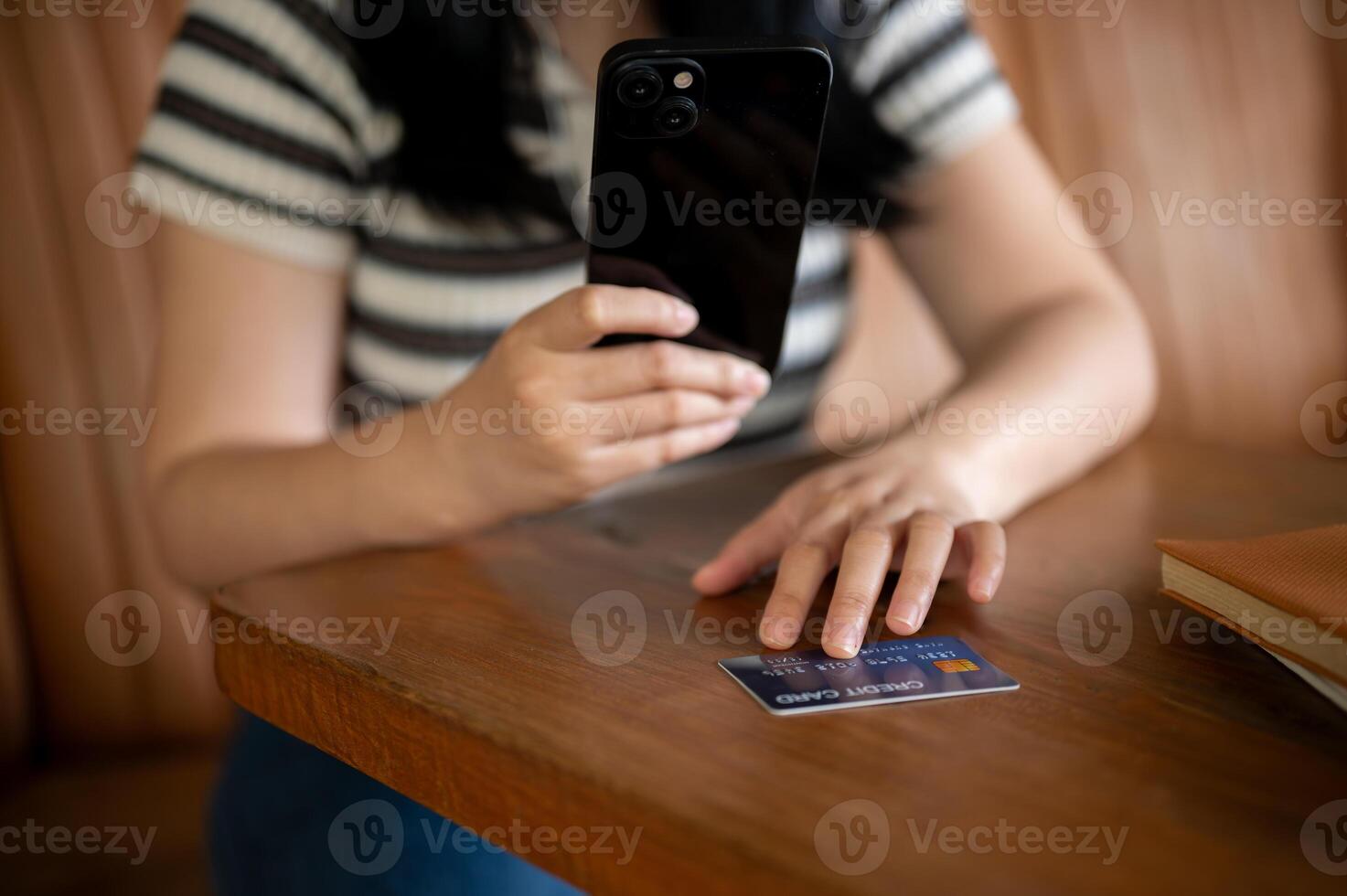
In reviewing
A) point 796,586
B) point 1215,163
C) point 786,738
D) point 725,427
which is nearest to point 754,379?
point 725,427

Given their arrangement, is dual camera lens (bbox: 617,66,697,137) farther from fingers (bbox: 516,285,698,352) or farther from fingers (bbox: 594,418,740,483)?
fingers (bbox: 594,418,740,483)

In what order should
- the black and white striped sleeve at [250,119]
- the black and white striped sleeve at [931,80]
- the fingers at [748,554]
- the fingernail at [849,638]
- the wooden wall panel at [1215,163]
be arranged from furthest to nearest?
1. the wooden wall panel at [1215,163]
2. the black and white striped sleeve at [931,80]
3. the black and white striped sleeve at [250,119]
4. the fingers at [748,554]
5. the fingernail at [849,638]

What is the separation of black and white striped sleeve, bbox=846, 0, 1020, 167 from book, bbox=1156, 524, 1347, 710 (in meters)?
0.55

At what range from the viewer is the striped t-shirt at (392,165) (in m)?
0.82

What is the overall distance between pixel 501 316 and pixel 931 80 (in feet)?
1.42

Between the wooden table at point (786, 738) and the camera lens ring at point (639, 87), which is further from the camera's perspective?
the camera lens ring at point (639, 87)

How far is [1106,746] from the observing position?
1.34 feet

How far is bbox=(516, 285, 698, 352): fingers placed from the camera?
1.85 feet

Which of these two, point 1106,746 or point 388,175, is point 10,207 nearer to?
point 388,175

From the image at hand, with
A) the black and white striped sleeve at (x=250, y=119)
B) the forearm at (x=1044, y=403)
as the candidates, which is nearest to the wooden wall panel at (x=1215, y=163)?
the forearm at (x=1044, y=403)

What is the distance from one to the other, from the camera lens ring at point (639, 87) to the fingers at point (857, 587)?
0.80 ft

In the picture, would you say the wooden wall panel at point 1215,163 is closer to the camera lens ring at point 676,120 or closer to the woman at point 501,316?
the woman at point 501,316

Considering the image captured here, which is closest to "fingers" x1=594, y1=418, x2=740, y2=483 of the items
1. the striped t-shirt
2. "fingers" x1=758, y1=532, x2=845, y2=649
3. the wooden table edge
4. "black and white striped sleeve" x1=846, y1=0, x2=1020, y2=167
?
"fingers" x1=758, y1=532, x2=845, y2=649

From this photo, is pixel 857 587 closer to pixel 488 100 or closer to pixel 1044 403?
pixel 1044 403
